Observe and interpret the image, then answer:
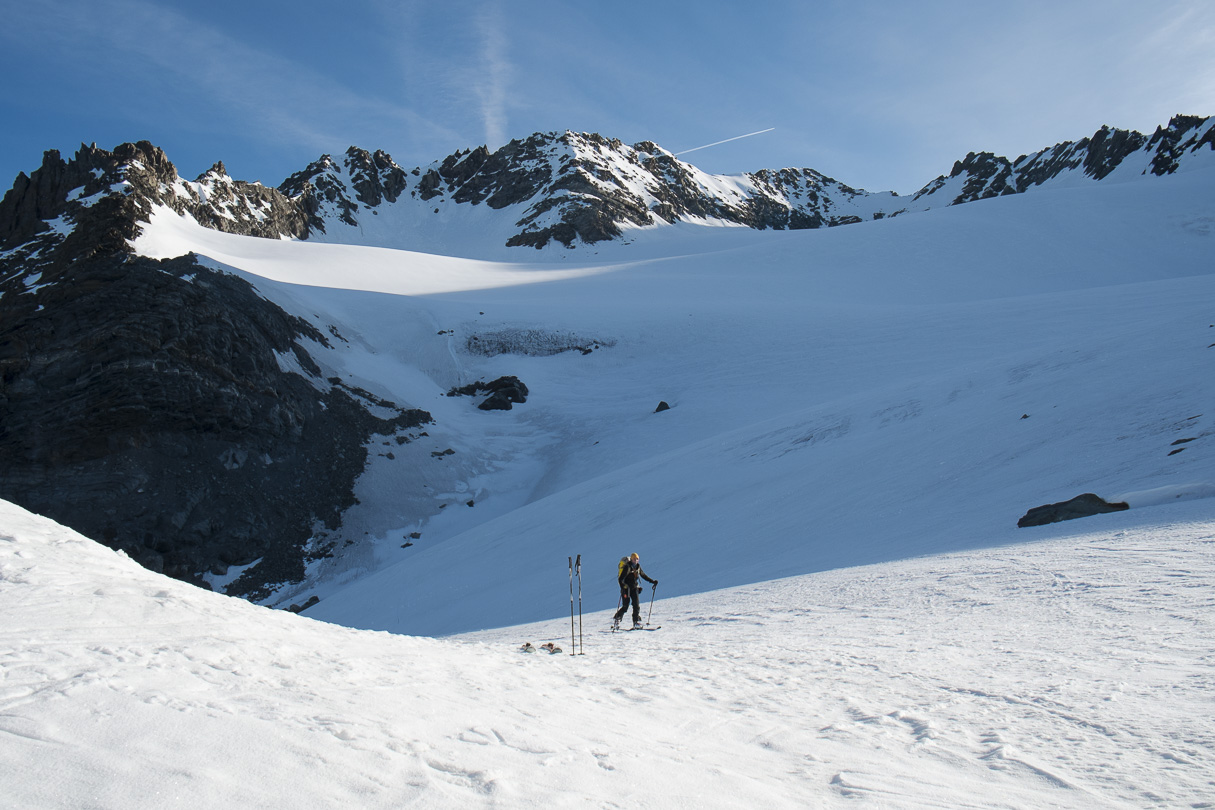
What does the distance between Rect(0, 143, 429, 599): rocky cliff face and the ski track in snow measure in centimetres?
1589

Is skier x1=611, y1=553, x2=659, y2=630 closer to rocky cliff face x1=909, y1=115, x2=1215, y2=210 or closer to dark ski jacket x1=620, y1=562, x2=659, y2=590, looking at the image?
dark ski jacket x1=620, y1=562, x2=659, y2=590

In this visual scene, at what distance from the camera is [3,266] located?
39.4 meters

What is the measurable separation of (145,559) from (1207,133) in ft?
405

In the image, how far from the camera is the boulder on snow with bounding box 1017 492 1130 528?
32.3 feet

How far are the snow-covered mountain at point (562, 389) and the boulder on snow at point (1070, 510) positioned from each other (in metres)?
0.42

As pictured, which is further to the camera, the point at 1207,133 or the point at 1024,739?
the point at 1207,133

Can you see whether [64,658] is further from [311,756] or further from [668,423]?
[668,423]

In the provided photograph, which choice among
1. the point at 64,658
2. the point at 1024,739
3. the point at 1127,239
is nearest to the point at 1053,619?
the point at 1024,739

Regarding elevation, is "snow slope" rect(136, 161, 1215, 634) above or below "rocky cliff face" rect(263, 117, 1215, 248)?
below

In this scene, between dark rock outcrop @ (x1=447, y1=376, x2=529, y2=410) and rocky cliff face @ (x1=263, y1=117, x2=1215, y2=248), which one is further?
rocky cliff face @ (x1=263, y1=117, x2=1215, y2=248)

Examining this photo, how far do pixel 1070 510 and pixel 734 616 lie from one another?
548 cm

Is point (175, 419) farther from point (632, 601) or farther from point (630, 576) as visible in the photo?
point (632, 601)

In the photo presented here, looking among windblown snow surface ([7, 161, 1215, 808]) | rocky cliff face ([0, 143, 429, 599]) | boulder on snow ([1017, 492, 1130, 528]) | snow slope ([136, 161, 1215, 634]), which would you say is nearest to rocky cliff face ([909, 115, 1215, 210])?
snow slope ([136, 161, 1215, 634])

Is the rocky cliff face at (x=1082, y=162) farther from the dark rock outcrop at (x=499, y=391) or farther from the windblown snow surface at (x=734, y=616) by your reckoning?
the dark rock outcrop at (x=499, y=391)
